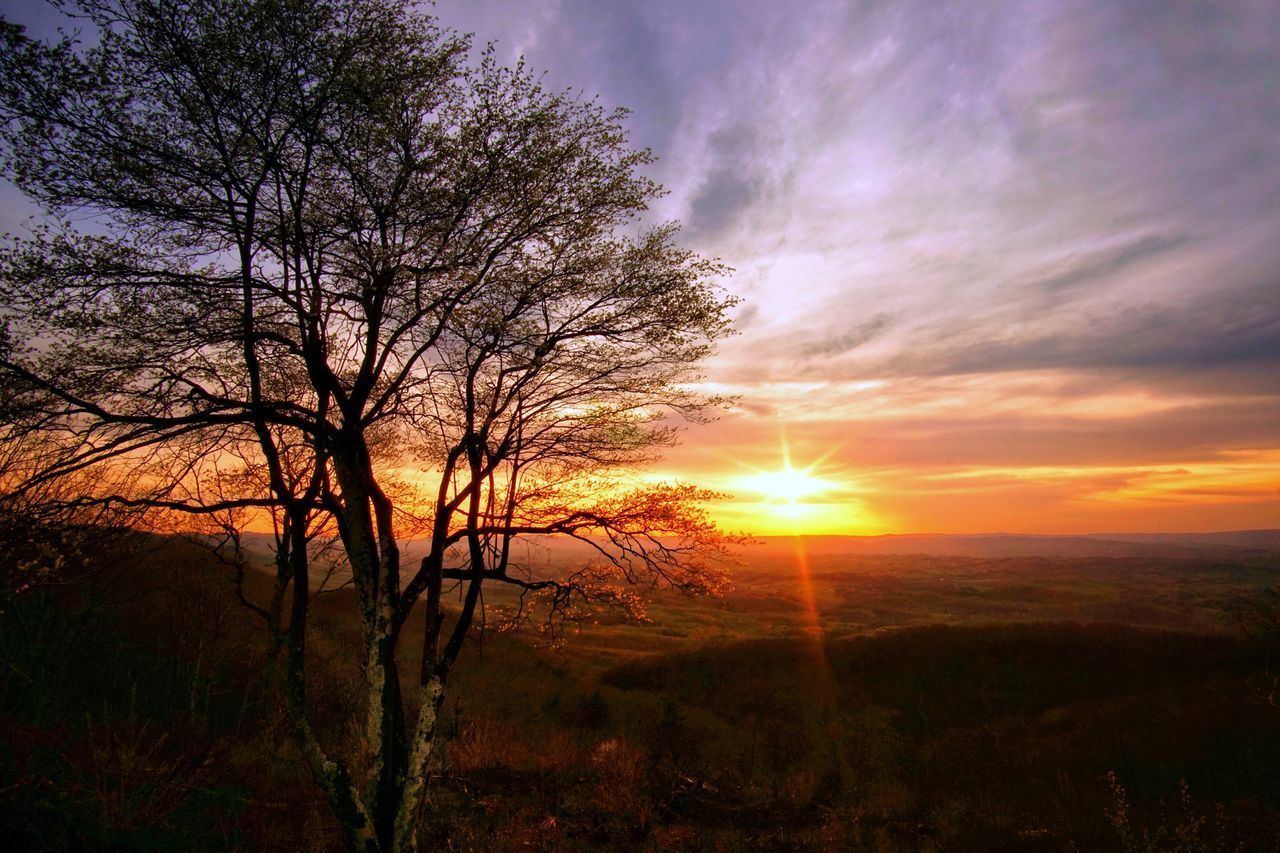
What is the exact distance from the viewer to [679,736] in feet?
75.0

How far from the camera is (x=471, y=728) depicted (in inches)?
746

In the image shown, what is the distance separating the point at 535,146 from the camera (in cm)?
815

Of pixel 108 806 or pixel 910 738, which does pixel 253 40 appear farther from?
pixel 910 738

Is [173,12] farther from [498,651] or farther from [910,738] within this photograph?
[498,651]

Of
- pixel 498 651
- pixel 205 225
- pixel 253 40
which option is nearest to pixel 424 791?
pixel 205 225

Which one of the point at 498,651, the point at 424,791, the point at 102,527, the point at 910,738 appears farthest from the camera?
the point at 498,651

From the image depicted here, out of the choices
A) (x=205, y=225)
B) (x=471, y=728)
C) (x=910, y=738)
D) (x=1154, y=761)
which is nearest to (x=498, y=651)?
(x=471, y=728)

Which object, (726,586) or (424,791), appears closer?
(424,791)

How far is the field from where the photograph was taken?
9.47 meters

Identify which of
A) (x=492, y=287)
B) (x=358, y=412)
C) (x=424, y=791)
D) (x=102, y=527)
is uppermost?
(x=492, y=287)

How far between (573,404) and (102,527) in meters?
5.75

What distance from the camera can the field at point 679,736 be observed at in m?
9.47

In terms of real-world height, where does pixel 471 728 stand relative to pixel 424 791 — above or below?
below

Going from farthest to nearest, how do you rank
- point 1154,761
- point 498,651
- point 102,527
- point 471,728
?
1. point 498,651
2. point 1154,761
3. point 471,728
4. point 102,527
